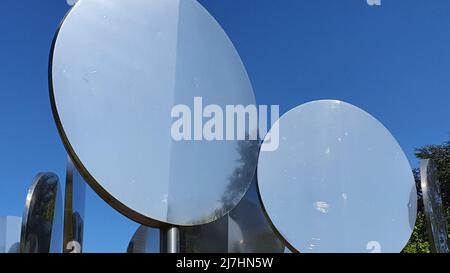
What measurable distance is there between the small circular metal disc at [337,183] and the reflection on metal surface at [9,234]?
594 cm

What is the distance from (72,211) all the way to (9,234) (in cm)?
235

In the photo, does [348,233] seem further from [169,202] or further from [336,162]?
[169,202]

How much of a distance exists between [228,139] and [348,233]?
9.89ft

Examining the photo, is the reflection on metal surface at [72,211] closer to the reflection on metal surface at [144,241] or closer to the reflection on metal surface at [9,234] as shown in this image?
the reflection on metal surface at [9,234]

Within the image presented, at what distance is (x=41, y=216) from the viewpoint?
9.13 meters

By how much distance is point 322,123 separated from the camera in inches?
420

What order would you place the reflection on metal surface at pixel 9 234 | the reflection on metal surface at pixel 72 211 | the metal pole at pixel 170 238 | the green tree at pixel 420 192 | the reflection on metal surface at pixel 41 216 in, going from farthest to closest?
1. the green tree at pixel 420 192
2. the reflection on metal surface at pixel 9 234
3. the reflection on metal surface at pixel 72 211
4. the reflection on metal surface at pixel 41 216
5. the metal pole at pixel 170 238

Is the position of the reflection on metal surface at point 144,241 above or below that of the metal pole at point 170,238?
below

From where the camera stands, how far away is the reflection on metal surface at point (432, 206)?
11.5 metres

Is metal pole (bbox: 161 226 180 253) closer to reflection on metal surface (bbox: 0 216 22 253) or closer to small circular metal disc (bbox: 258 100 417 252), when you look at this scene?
small circular metal disc (bbox: 258 100 417 252)

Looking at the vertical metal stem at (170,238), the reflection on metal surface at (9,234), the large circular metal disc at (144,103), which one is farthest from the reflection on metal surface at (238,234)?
the reflection on metal surface at (9,234)

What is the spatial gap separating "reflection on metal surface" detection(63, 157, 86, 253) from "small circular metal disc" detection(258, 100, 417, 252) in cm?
369

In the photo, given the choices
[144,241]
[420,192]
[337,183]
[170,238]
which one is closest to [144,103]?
[170,238]
